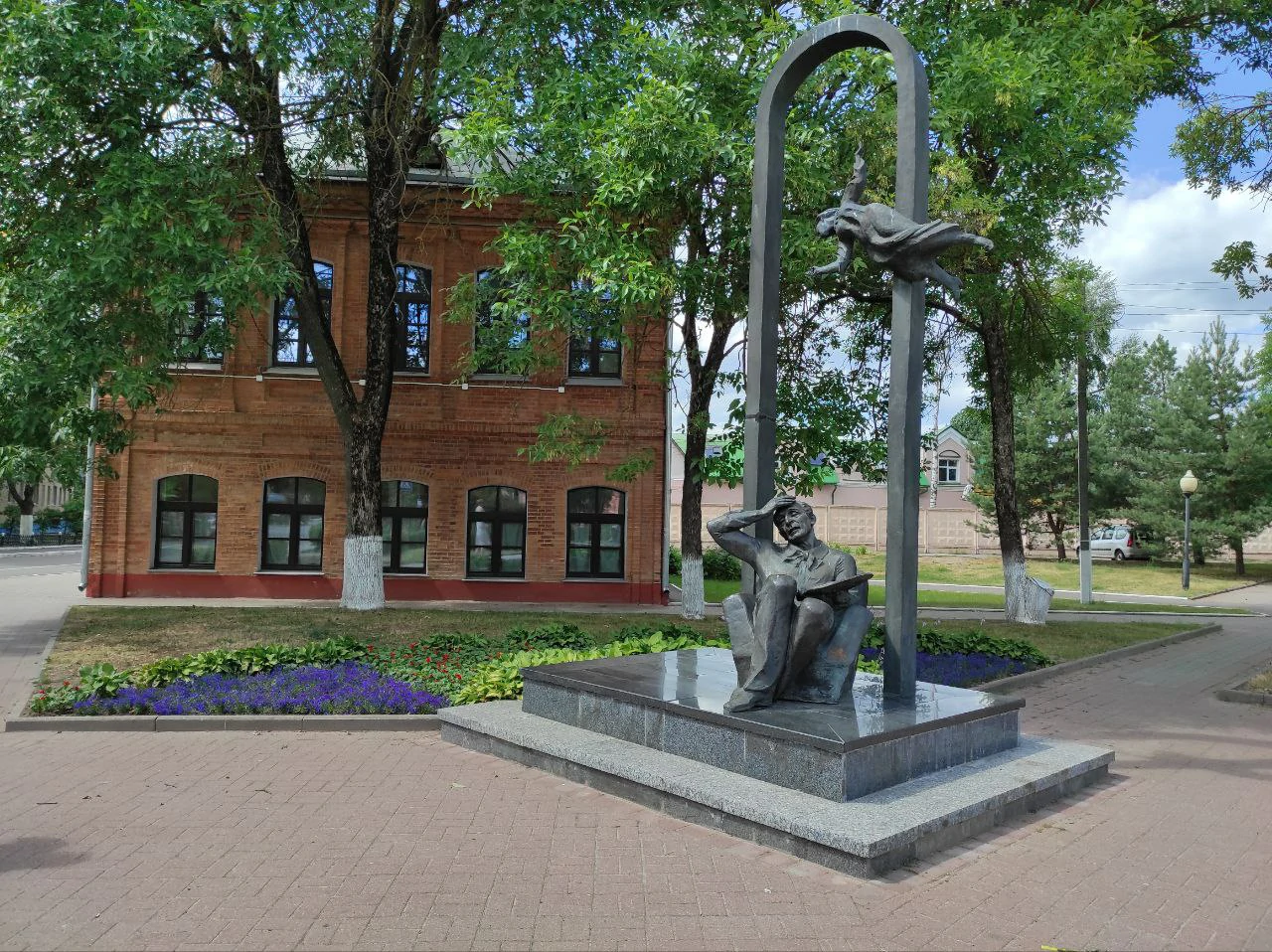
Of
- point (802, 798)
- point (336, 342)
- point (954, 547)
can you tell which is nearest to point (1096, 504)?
point (954, 547)

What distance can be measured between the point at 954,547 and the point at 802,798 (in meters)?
38.3

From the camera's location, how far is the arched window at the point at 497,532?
19094 mm

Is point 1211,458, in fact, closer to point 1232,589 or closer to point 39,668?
point 1232,589

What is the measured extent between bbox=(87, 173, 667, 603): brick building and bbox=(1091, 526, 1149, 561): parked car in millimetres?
29296

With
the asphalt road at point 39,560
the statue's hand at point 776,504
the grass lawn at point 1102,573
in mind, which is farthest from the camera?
the grass lawn at point 1102,573

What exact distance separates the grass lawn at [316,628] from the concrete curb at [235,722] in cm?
240

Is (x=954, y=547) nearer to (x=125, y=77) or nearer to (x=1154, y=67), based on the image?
(x=1154, y=67)

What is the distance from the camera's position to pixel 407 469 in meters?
18.8

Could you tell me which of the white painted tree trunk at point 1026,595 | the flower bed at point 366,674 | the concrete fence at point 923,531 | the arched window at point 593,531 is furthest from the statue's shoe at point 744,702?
the concrete fence at point 923,531

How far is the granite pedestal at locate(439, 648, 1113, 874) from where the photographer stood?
16.2 ft

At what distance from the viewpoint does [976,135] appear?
12531mm

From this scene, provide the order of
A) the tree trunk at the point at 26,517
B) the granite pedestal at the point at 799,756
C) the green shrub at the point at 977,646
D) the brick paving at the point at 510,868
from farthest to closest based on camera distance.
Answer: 1. the tree trunk at the point at 26,517
2. the green shrub at the point at 977,646
3. the granite pedestal at the point at 799,756
4. the brick paving at the point at 510,868

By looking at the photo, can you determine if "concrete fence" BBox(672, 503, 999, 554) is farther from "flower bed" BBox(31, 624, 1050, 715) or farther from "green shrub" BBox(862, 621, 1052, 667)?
"flower bed" BBox(31, 624, 1050, 715)

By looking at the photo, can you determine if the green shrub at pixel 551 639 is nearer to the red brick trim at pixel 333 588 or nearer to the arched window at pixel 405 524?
the red brick trim at pixel 333 588
